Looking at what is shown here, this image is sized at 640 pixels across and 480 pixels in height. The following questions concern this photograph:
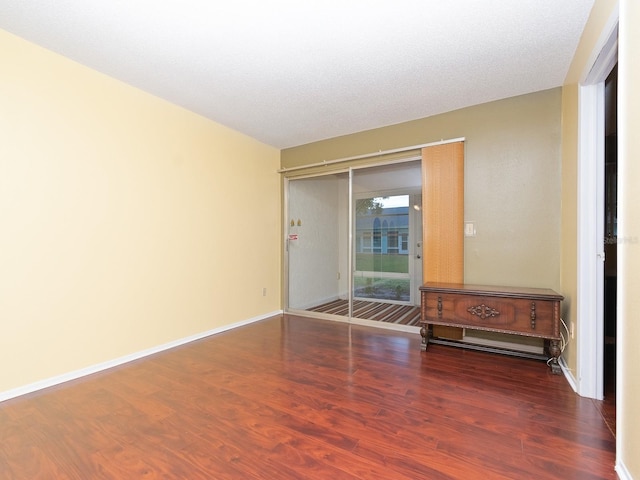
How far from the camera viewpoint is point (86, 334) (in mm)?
2486

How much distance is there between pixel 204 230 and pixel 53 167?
4.75 feet

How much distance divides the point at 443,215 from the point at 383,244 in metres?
1.20

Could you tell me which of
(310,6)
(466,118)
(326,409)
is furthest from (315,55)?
(326,409)

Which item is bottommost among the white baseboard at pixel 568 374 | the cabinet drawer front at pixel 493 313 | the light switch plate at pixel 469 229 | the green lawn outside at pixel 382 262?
the white baseboard at pixel 568 374

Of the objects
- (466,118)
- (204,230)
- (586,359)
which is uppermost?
(466,118)

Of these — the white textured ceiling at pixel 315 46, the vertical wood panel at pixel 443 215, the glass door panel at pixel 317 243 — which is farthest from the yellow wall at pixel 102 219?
the vertical wood panel at pixel 443 215

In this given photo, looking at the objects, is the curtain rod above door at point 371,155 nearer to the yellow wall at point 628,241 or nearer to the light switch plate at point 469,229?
the light switch plate at point 469,229

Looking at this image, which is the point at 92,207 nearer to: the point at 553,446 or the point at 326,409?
the point at 326,409

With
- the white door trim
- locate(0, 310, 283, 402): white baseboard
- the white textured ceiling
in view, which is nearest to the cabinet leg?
the white door trim

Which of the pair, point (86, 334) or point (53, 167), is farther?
point (86, 334)

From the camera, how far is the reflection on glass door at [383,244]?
4.31 meters

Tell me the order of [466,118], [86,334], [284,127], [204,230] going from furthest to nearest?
1. [284,127]
2. [204,230]
3. [466,118]
4. [86,334]

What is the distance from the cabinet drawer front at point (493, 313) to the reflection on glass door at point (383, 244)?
143 cm

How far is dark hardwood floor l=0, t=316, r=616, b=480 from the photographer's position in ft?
4.69
